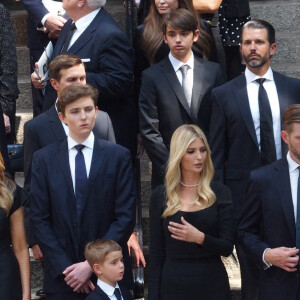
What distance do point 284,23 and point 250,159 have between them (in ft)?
10.1

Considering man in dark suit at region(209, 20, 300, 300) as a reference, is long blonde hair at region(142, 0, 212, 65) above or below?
above

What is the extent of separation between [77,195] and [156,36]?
1735 mm

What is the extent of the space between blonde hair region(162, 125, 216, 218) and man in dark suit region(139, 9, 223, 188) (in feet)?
2.71

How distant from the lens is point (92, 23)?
24.4 feet

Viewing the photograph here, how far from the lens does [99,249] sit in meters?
6.01

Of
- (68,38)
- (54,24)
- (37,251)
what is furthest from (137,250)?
(54,24)

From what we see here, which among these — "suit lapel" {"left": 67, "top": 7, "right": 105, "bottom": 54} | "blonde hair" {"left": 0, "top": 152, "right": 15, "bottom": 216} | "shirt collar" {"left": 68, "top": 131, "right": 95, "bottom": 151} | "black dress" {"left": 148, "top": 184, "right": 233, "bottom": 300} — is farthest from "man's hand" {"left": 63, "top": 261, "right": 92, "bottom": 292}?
"suit lapel" {"left": 67, "top": 7, "right": 105, "bottom": 54}

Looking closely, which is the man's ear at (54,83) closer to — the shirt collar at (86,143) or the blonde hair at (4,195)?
the shirt collar at (86,143)

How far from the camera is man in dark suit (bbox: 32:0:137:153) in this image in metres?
7.27

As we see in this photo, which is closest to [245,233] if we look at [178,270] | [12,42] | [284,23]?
[178,270]

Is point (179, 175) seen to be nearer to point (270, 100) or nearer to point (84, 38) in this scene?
point (270, 100)

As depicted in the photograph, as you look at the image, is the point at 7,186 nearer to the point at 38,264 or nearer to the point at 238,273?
the point at 38,264

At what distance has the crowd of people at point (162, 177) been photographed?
236 inches

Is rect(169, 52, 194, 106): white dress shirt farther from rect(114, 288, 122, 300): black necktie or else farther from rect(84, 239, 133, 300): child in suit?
rect(114, 288, 122, 300): black necktie
